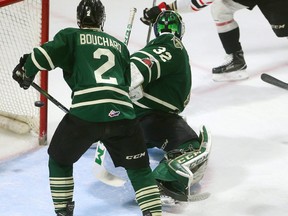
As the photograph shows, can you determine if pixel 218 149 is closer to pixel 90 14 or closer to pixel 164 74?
pixel 164 74

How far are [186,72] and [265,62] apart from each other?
145 centimetres

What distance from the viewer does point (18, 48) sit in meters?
4.37

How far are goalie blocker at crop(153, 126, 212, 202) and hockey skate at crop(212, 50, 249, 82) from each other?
3.88 ft

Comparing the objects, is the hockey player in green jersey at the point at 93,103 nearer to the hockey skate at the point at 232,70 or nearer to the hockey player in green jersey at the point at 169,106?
the hockey player in green jersey at the point at 169,106

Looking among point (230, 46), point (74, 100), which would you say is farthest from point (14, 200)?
point (230, 46)

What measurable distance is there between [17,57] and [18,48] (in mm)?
44

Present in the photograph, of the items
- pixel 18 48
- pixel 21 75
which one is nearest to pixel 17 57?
pixel 18 48

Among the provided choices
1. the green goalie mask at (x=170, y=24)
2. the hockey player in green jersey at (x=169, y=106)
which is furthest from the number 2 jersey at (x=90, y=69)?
the green goalie mask at (x=170, y=24)

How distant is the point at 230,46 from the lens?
178 inches

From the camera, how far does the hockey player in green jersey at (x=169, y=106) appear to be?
320 centimetres

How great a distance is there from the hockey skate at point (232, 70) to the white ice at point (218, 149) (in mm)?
36

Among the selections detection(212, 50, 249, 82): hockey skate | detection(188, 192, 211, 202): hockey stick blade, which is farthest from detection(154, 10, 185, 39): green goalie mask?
detection(212, 50, 249, 82): hockey skate

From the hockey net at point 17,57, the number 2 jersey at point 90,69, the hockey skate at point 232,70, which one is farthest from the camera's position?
the hockey skate at point 232,70

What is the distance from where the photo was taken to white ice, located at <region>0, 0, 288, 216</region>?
10.5ft
